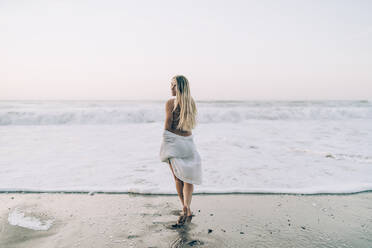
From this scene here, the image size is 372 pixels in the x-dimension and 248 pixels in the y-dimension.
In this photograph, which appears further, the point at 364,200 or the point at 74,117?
the point at 74,117

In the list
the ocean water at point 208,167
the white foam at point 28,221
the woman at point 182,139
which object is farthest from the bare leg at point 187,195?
the white foam at point 28,221

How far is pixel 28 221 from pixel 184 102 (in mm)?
2460

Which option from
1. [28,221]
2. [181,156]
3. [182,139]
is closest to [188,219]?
[181,156]

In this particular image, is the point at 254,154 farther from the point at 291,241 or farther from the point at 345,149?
the point at 291,241

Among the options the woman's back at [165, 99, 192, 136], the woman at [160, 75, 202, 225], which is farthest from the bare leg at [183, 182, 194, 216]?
the woman's back at [165, 99, 192, 136]

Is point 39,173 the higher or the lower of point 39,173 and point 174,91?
the lower

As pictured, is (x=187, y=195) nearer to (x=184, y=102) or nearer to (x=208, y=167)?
(x=184, y=102)

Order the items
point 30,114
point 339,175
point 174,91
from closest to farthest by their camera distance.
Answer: point 174,91
point 339,175
point 30,114

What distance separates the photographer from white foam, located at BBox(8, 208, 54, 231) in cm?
307

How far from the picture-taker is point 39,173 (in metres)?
5.40

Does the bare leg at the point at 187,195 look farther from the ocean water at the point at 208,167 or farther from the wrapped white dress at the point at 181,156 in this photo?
the ocean water at the point at 208,167

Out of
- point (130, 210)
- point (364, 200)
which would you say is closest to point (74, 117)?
point (130, 210)

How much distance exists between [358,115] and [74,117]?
950 inches

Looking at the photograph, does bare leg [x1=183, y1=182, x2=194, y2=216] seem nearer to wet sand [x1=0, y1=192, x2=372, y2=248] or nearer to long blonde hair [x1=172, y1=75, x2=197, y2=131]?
wet sand [x1=0, y1=192, x2=372, y2=248]
